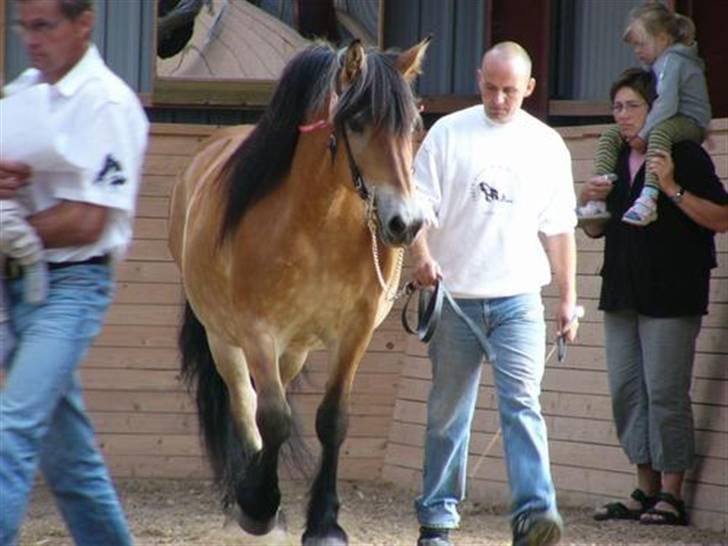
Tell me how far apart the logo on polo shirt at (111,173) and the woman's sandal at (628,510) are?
4.49 metres

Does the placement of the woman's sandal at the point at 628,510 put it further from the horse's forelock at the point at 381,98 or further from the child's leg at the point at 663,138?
the horse's forelock at the point at 381,98

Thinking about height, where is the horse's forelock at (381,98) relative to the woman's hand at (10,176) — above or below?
above

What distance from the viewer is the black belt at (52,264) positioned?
585cm

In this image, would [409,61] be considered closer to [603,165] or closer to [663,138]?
[663,138]

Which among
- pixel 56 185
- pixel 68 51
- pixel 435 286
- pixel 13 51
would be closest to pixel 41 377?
pixel 56 185

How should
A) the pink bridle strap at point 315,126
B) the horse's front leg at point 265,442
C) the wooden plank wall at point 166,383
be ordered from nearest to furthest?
the pink bridle strap at point 315,126
the horse's front leg at point 265,442
the wooden plank wall at point 166,383

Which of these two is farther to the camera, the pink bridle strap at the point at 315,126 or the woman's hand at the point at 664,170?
the woman's hand at the point at 664,170

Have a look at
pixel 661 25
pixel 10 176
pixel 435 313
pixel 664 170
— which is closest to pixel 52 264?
pixel 10 176

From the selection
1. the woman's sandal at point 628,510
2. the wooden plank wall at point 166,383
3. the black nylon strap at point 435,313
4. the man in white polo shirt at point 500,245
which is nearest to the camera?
the black nylon strap at point 435,313

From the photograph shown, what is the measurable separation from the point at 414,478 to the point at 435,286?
3.25m

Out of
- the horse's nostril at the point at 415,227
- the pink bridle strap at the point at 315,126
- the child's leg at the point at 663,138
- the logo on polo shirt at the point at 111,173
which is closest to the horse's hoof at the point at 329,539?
the horse's nostril at the point at 415,227

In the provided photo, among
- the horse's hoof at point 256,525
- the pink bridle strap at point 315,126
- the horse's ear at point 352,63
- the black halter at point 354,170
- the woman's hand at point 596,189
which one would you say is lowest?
the horse's hoof at point 256,525

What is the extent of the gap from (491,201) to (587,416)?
2409 millimetres

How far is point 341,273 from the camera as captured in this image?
8367 mm
